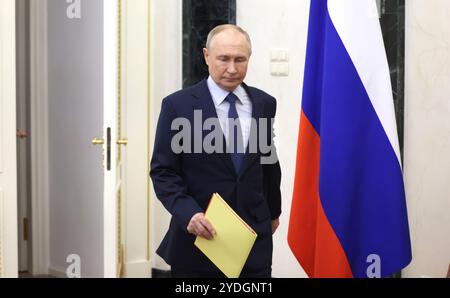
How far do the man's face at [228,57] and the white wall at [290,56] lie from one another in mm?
1677

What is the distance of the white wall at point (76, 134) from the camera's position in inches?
170

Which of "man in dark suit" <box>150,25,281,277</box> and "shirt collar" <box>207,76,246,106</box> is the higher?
"shirt collar" <box>207,76,246,106</box>

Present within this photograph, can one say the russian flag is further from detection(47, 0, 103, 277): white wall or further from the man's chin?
detection(47, 0, 103, 277): white wall

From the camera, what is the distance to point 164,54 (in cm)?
443

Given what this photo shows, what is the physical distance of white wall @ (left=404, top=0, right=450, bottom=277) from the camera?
4020 millimetres

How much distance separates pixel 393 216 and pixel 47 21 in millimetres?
2930

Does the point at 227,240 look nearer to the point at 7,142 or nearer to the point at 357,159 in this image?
the point at 357,159

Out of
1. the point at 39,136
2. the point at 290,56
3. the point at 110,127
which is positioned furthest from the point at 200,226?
the point at 39,136

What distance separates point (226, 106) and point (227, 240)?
0.50 metres

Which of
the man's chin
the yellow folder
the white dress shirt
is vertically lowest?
the yellow folder

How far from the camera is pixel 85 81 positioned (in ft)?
14.5

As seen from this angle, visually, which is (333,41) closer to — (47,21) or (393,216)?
(393,216)

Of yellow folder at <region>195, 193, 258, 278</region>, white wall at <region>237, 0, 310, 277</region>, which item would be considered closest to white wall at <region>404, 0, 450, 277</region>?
white wall at <region>237, 0, 310, 277</region>
